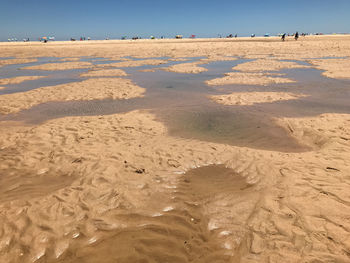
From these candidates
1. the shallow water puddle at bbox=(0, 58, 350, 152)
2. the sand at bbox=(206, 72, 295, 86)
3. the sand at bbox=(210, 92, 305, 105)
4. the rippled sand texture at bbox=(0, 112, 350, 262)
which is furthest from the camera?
the sand at bbox=(206, 72, 295, 86)

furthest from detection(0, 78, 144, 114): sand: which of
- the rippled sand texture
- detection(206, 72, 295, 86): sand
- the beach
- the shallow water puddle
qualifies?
detection(206, 72, 295, 86): sand

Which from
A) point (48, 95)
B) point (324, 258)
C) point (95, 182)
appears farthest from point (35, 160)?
point (48, 95)

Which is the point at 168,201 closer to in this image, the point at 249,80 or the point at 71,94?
the point at 71,94

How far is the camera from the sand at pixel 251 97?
35.8 ft

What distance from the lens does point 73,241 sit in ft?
11.9

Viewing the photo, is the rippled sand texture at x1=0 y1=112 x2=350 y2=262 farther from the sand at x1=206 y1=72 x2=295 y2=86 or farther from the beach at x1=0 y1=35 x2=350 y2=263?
the sand at x1=206 y1=72 x2=295 y2=86

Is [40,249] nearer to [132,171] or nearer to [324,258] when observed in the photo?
[132,171]

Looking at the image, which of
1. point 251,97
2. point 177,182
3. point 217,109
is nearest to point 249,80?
point 251,97

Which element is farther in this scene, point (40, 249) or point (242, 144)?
point (242, 144)

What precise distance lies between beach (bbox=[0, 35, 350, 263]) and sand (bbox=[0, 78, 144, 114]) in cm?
29

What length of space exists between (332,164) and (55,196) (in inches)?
261

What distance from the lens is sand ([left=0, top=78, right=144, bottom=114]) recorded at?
35.9 feet

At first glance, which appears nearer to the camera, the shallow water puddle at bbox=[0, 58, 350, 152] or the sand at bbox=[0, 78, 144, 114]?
the shallow water puddle at bbox=[0, 58, 350, 152]

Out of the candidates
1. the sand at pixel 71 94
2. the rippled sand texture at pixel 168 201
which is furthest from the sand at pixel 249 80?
the rippled sand texture at pixel 168 201
